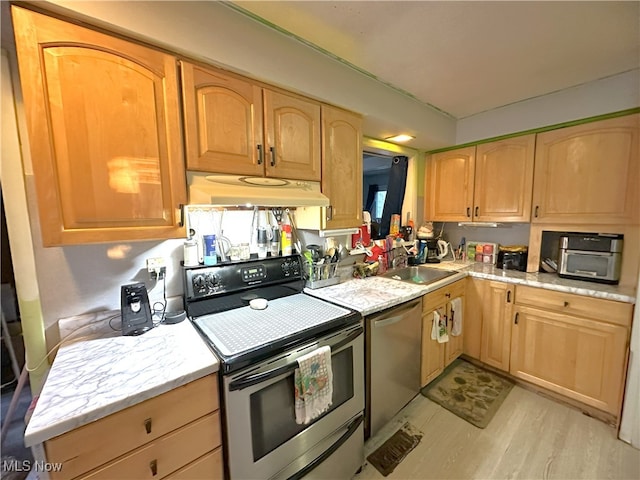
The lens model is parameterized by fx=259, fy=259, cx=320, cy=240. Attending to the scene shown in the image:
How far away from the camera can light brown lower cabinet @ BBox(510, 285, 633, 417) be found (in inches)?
68.4

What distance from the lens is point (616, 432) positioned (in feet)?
5.62

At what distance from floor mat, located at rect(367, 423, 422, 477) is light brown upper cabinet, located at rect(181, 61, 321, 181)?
5.80 ft

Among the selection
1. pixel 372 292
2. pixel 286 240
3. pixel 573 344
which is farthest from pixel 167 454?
pixel 573 344

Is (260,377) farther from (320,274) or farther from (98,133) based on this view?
(98,133)

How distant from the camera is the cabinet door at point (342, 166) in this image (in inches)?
Result: 66.7

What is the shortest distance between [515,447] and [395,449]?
0.76m

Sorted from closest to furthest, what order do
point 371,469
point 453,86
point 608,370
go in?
point 371,469
point 608,370
point 453,86

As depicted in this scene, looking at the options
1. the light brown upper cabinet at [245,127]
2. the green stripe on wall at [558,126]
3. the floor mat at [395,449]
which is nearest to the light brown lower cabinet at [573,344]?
the floor mat at [395,449]

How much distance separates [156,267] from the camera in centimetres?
137

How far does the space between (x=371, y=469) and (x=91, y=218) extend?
1.93 m

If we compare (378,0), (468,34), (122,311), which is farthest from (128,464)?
(468,34)

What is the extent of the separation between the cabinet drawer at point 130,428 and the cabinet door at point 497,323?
2300mm

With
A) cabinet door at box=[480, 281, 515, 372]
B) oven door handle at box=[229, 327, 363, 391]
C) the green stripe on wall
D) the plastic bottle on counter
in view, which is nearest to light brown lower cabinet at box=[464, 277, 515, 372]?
cabinet door at box=[480, 281, 515, 372]

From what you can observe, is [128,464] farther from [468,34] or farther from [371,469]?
[468,34]
